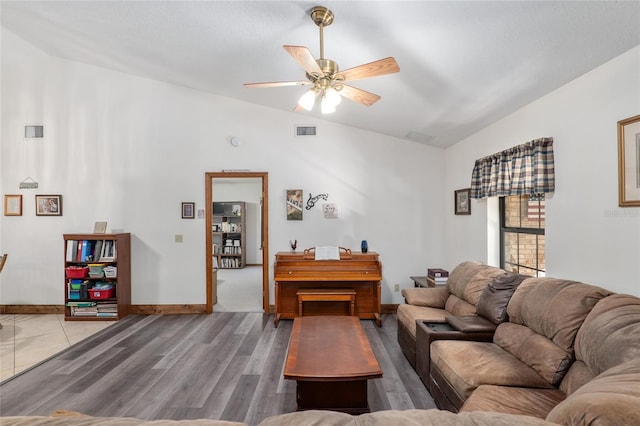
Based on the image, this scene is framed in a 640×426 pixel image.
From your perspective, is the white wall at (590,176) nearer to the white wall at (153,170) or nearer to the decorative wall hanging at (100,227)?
the white wall at (153,170)

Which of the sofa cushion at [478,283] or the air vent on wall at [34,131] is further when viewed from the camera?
the air vent on wall at [34,131]

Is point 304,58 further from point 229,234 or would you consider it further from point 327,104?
point 229,234

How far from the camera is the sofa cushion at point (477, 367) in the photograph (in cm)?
191

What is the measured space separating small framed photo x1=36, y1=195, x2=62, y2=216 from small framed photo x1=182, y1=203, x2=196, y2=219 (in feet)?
6.15

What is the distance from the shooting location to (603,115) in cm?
223

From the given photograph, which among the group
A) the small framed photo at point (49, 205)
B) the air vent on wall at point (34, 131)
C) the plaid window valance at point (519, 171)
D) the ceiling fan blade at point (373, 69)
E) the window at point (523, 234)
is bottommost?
the window at point (523, 234)

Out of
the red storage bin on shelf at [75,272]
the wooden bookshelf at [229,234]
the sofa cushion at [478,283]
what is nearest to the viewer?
the sofa cushion at [478,283]

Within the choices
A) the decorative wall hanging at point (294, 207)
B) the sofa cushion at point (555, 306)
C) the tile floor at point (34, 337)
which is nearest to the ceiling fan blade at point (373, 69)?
the sofa cushion at point (555, 306)

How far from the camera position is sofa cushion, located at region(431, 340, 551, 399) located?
1.91 metres

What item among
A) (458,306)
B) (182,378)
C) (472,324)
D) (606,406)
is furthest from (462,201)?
(182,378)

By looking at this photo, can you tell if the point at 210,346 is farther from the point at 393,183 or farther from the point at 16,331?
the point at 393,183

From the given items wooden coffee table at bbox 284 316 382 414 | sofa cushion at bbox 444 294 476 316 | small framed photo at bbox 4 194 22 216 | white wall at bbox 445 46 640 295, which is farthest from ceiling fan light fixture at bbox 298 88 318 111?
small framed photo at bbox 4 194 22 216

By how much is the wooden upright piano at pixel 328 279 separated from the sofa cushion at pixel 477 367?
195 cm

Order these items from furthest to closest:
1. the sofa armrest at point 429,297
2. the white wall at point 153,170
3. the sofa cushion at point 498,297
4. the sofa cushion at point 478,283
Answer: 1. the white wall at point 153,170
2. the sofa armrest at point 429,297
3. the sofa cushion at point 478,283
4. the sofa cushion at point 498,297
